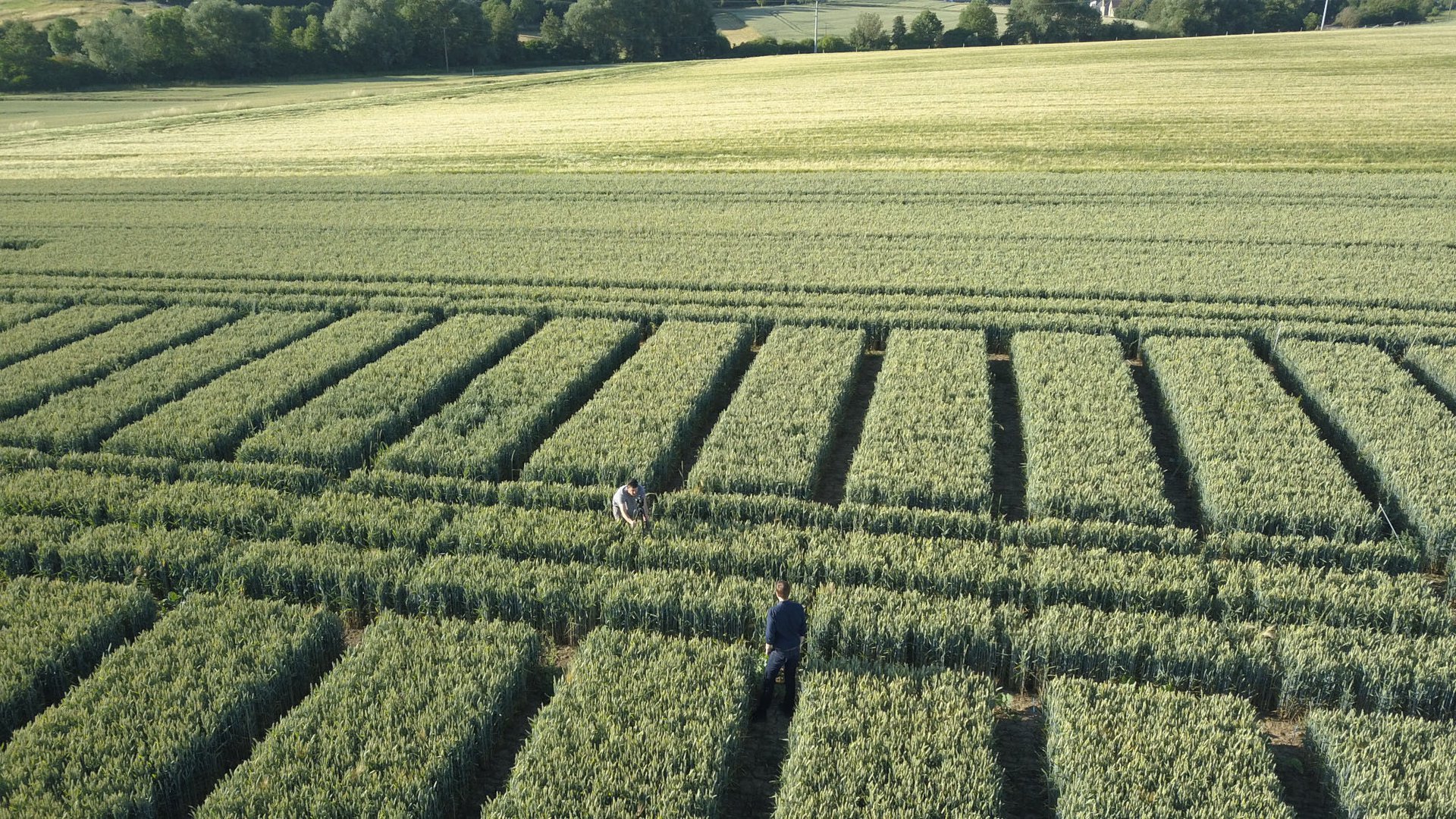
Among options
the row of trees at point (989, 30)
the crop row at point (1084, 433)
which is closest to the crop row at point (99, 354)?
the crop row at point (1084, 433)

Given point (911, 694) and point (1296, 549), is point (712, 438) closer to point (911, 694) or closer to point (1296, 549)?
point (911, 694)

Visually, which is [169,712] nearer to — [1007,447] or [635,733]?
[635,733]

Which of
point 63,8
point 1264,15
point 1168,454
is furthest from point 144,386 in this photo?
point 63,8

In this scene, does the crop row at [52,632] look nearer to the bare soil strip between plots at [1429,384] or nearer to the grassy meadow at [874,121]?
the bare soil strip between plots at [1429,384]

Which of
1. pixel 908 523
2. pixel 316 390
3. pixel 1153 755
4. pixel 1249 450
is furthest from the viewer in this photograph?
pixel 316 390

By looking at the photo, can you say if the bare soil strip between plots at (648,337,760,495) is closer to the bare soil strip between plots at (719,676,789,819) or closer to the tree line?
the bare soil strip between plots at (719,676,789,819)

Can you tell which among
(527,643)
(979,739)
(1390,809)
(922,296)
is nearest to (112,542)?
(527,643)

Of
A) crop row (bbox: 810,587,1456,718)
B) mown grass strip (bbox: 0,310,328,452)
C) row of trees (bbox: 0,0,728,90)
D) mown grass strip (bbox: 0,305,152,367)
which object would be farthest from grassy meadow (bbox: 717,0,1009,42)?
crop row (bbox: 810,587,1456,718)

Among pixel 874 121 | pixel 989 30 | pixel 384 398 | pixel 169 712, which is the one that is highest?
pixel 989 30
